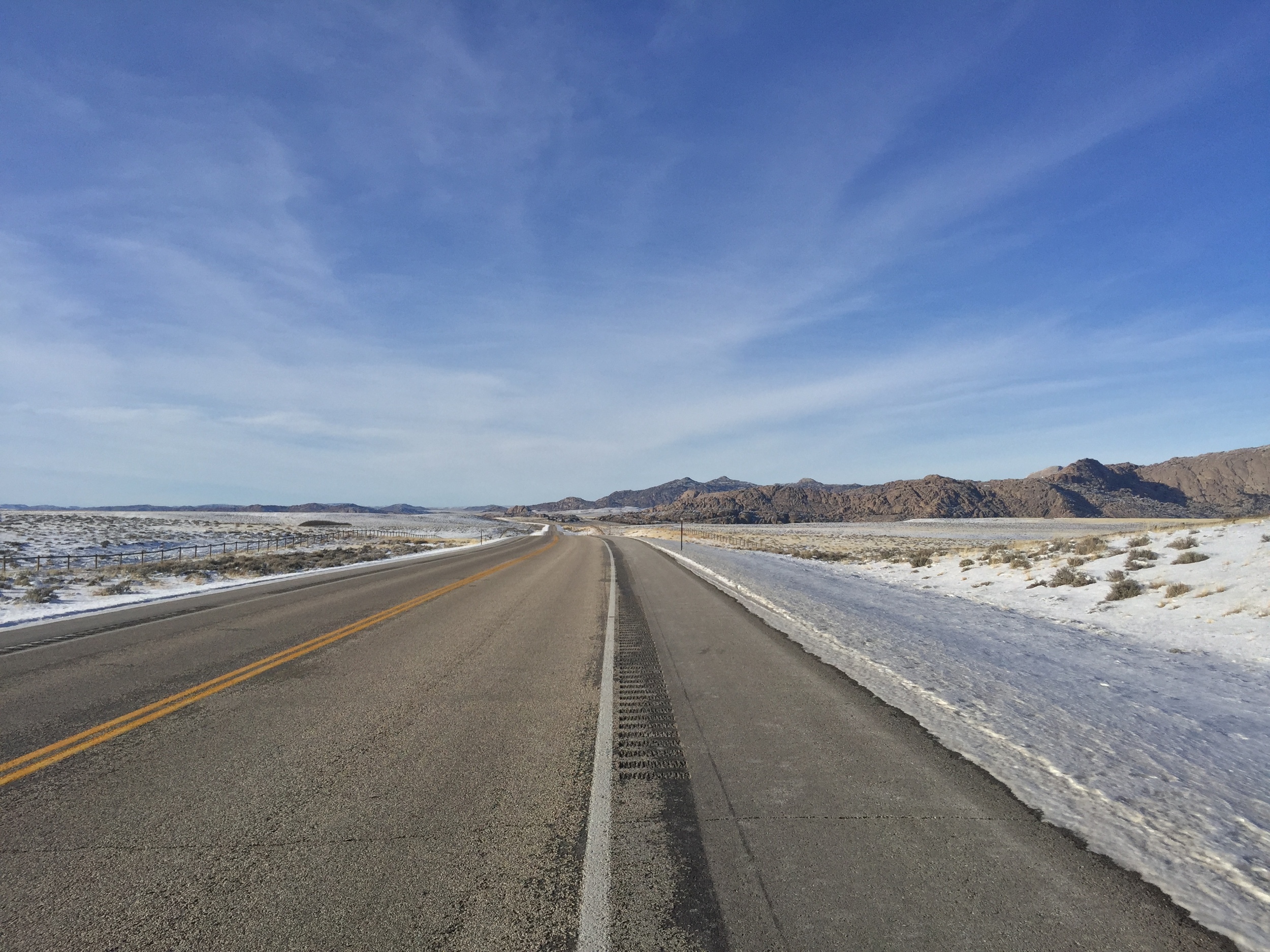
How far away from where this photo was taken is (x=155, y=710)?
5984 millimetres

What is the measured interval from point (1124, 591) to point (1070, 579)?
1810mm

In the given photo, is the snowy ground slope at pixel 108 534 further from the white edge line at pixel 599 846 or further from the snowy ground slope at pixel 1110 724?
the snowy ground slope at pixel 1110 724

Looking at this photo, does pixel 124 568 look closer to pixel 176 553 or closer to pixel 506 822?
pixel 176 553

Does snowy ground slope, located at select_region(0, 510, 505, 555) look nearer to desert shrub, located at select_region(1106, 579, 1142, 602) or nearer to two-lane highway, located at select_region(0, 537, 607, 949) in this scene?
two-lane highway, located at select_region(0, 537, 607, 949)

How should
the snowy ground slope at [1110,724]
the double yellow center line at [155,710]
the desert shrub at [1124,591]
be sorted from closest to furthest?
1. the snowy ground slope at [1110,724]
2. the double yellow center line at [155,710]
3. the desert shrub at [1124,591]

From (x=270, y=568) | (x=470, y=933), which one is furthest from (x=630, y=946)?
(x=270, y=568)

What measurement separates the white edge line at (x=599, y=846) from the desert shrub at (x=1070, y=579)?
1288 cm

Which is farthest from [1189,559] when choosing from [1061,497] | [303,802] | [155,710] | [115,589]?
[1061,497]

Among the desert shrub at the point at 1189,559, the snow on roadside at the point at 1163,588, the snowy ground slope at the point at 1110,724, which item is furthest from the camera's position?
the desert shrub at the point at 1189,559

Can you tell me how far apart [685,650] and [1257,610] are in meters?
9.23

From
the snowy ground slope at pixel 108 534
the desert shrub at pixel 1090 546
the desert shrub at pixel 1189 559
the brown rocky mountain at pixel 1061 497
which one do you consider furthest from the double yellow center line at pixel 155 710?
the brown rocky mountain at pixel 1061 497

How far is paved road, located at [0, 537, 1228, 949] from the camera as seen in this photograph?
2.89 meters

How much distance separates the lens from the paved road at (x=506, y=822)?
2895mm

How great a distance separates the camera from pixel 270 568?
24250 mm
